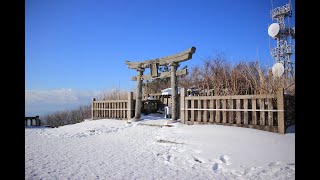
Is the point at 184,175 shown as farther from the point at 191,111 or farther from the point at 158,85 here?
the point at 158,85

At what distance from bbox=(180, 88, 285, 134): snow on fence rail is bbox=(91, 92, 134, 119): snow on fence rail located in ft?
13.0

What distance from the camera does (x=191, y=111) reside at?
7852 millimetres

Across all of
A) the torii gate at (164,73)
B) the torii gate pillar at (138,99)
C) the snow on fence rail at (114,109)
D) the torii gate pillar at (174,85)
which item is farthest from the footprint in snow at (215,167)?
the snow on fence rail at (114,109)

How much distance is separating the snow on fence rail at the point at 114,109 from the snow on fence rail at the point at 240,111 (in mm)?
3949

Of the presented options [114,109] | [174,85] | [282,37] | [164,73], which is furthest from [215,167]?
[282,37]

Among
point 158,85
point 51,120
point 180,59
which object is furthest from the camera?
point 51,120

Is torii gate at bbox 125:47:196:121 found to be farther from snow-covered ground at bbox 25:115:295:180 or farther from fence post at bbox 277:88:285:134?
fence post at bbox 277:88:285:134

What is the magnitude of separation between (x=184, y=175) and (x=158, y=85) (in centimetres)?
1808

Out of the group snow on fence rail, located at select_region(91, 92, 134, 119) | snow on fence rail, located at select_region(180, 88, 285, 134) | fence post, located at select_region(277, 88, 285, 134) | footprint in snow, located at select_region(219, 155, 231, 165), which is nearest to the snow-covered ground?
footprint in snow, located at select_region(219, 155, 231, 165)

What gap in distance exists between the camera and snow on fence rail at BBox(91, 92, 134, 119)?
11.0 m

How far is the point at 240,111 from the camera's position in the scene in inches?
248

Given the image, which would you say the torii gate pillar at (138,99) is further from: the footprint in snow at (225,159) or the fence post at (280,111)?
the footprint in snow at (225,159)

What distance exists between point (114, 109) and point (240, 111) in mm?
7792
